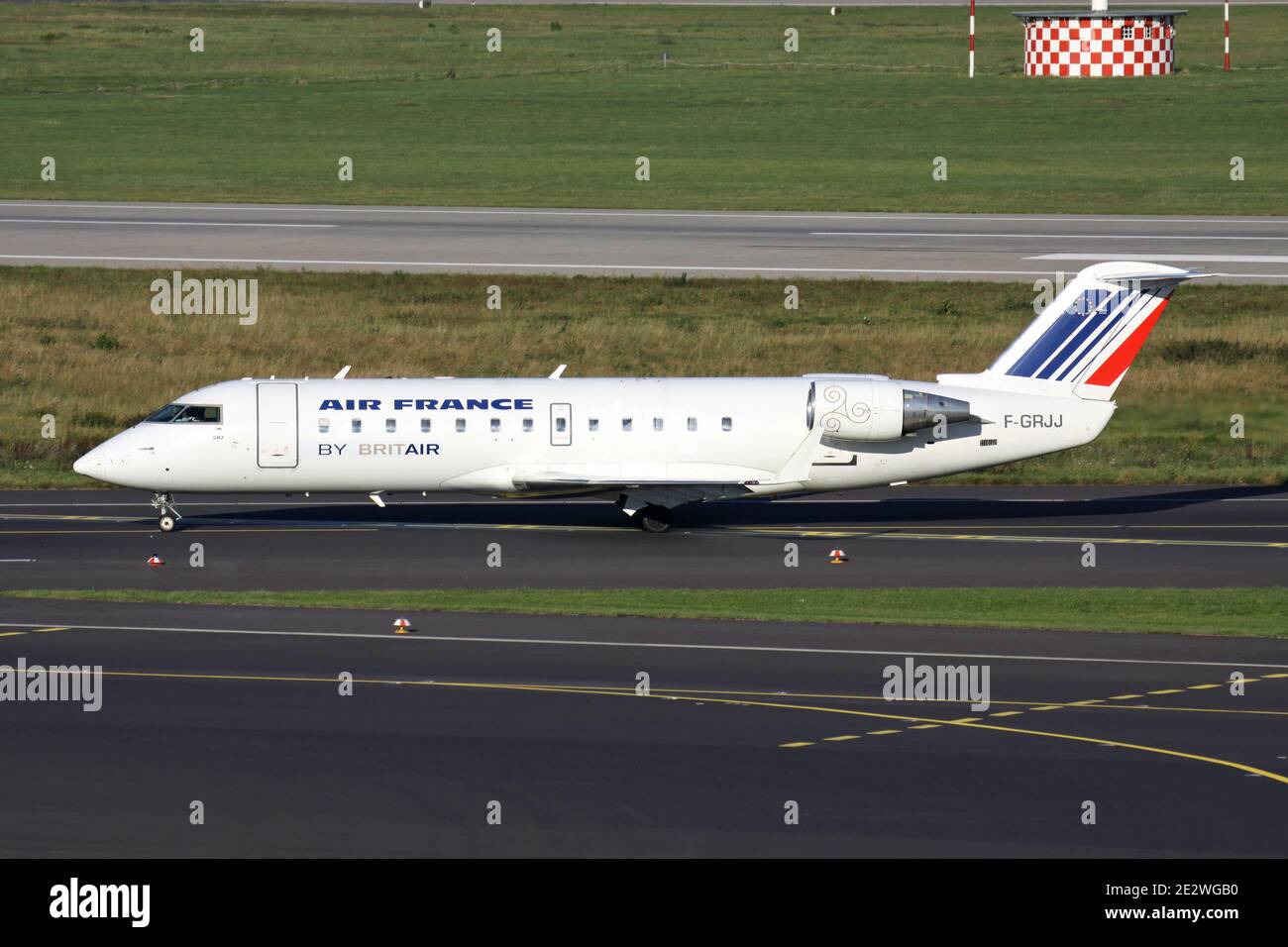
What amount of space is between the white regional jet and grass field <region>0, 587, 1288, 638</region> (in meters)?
5.68

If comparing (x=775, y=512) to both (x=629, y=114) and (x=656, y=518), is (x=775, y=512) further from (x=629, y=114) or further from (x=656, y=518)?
(x=629, y=114)

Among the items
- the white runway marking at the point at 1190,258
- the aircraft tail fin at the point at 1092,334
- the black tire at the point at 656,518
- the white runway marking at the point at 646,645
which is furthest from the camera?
the white runway marking at the point at 1190,258

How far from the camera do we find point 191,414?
1757 inches

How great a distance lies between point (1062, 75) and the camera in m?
116

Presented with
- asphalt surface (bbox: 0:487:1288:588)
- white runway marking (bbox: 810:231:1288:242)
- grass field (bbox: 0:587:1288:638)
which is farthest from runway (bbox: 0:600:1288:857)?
white runway marking (bbox: 810:231:1288:242)

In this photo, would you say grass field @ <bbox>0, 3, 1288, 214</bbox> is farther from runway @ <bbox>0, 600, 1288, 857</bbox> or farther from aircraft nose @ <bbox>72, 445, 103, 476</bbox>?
runway @ <bbox>0, 600, 1288, 857</bbox>

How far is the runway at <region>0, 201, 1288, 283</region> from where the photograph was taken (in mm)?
71938

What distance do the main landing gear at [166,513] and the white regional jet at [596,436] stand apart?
0.55ft

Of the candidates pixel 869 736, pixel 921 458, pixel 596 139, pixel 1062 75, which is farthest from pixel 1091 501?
pixel 1062 75

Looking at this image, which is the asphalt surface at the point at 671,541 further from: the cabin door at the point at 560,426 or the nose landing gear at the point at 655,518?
the cabin door at the point at 560,426

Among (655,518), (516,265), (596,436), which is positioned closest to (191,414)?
(596,436)

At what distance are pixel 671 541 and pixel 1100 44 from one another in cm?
7928

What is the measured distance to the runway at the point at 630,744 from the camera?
23.1 meters

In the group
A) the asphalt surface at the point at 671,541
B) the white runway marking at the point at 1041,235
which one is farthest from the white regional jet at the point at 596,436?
the white runway marking at the point at 1041,235
